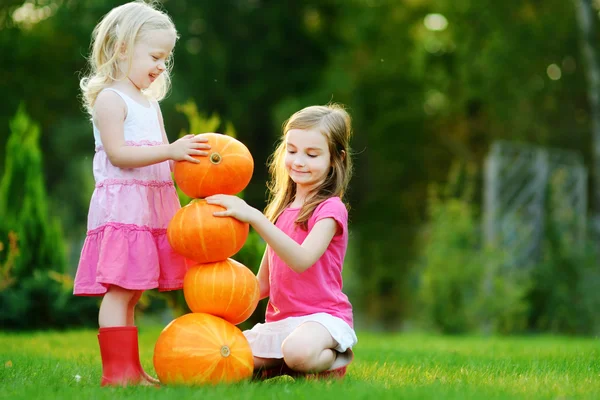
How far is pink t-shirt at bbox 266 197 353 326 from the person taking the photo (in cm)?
398

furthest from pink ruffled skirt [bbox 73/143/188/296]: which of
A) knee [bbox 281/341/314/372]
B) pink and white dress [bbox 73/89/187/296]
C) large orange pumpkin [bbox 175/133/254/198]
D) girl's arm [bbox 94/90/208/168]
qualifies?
knee [bbox 281/341/314/372]

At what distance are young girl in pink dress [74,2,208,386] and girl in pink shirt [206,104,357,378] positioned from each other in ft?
1.27

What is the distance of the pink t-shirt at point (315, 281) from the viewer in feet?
13.1

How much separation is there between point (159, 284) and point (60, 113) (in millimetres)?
22607

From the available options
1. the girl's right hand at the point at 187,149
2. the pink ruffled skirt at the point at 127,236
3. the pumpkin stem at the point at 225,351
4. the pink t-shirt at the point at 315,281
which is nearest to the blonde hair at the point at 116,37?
the pink ruffled skirt at the point at 127,236

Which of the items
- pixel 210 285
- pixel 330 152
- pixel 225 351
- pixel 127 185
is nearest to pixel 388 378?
pixel 225 351

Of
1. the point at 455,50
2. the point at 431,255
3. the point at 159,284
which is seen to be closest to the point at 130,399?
the point at 159,284

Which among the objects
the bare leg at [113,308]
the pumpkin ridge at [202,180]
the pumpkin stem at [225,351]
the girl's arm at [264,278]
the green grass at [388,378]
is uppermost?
the pumpkin ridge at [202,180]

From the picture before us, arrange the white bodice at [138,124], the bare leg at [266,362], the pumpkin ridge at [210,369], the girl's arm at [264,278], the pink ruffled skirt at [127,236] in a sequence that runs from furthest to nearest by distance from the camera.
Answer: the girl's arm at [264,278] → the bare leg at [266,362] → the white bodice at [138,124] → the pink ruffled skirt at [127,236] → the pumpkin ridge at [210,369]

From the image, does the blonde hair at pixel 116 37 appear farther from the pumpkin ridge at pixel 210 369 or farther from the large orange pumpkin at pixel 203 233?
the pumpkin ridge at pixel 210 369

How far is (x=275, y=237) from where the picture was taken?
12.2ft

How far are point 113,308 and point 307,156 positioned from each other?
125 centimetres

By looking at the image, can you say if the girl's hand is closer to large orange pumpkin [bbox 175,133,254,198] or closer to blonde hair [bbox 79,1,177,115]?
large orange pumpkin [bbox 175,133,254,198]

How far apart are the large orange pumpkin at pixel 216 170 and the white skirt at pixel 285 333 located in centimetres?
75
